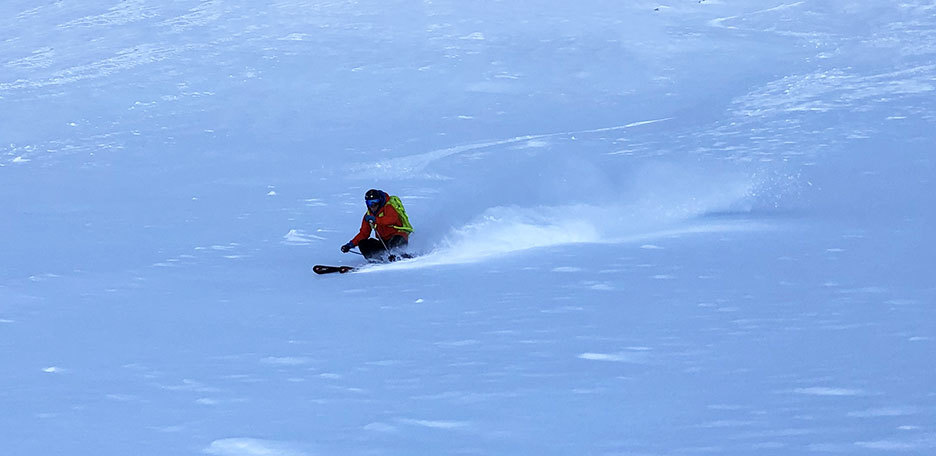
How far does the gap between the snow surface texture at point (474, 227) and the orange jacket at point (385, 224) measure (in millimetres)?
382

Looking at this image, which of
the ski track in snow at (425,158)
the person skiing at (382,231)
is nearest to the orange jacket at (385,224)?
the person skiing at (382,231)

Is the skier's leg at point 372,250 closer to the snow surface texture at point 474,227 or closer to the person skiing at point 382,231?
the person skiing at point 382,231

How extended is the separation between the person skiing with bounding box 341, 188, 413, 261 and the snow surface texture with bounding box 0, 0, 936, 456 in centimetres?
33

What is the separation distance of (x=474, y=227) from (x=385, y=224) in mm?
1272

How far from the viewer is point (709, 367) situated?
444 centimetres

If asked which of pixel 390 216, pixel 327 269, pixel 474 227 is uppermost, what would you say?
pixel 474 227

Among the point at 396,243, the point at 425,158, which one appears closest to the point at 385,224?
the point at 396,243

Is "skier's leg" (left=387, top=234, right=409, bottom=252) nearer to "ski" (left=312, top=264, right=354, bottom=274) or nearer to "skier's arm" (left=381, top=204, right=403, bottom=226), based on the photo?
"skier's arm" (left=381, top=204, right=403, bottom=226)

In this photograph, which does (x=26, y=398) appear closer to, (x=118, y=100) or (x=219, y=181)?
(x=219, y=181)

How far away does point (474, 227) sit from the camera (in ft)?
33.0

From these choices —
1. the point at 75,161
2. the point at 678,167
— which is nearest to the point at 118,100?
the point at 75,161

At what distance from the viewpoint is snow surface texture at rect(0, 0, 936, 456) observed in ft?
→ 13.2

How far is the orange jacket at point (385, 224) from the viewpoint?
29.8 ft

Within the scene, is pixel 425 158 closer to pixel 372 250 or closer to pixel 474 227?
pixel 474 227
